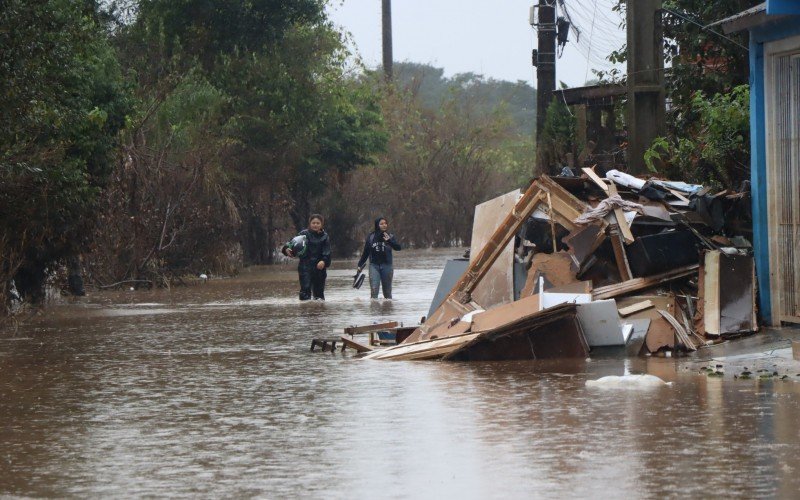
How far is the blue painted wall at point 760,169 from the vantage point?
1581 centimetres

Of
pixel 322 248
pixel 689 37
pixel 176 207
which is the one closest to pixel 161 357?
pixel 322 248

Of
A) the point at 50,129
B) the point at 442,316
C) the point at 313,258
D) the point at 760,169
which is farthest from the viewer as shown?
the point at 313,258

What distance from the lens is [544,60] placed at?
30.9 meters

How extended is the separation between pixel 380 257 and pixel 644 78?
22.9ft

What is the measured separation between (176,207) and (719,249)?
20.5 m

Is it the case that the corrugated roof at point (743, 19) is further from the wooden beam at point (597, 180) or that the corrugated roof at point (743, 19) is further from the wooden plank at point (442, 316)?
the wooden plank at point (442, 316)

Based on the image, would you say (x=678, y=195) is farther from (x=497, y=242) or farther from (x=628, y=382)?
(x=628, y=382)

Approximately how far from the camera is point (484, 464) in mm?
8375

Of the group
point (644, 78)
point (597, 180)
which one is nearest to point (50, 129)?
point (597, 180)

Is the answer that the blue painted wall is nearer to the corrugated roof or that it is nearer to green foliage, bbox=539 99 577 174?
the corrugated roof

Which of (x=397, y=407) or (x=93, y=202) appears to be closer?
(x=397, y=407)

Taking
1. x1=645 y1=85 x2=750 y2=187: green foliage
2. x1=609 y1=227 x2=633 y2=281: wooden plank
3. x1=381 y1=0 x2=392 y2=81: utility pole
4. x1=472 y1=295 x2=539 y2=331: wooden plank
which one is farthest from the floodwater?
x1=381 y1=0 x2=392 y2=81: utility pole

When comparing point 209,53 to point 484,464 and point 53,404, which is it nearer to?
point 53,404

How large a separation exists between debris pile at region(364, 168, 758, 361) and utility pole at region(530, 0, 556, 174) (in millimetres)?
13328
